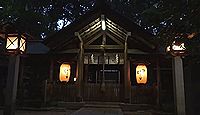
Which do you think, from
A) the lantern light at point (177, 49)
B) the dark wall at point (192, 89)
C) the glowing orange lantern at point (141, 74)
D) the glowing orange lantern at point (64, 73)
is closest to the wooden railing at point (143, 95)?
the glowing orange lantern at point (141, 74)

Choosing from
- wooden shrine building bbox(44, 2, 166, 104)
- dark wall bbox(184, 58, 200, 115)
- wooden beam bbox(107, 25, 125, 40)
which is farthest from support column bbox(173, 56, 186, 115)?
wooden beam bbox(107, 25, 125, 40)

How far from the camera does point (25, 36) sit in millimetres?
7773

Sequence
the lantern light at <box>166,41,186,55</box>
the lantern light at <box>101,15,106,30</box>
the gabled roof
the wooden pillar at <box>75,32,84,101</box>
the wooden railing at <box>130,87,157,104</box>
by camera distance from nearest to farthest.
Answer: the lantern light at <box>166,41,186,55</box> < the lantern light at <box>101,15,106,30</box> < the wooden pillar at <box>75,32,84,101</box> < the gabled roof < the wooden railing at <box>130,87,157,104</box>

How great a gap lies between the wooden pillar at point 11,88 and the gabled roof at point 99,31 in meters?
6.24

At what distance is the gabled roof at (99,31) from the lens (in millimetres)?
12750

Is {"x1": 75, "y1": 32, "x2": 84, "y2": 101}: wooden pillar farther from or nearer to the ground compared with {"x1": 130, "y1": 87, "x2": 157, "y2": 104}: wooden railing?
farther from the ground

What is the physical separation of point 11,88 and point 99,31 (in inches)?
321

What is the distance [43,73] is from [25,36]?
28.7 feet

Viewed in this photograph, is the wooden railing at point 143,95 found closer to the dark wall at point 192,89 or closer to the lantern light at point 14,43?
the dark wall at point 192,89

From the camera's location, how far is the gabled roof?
1275 cm

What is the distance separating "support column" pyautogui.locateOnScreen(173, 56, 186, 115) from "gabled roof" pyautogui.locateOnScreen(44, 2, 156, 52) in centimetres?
483

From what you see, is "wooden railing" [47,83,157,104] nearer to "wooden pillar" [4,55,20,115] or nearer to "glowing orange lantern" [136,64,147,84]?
"glowing orange lantern" [136,64,147,84]

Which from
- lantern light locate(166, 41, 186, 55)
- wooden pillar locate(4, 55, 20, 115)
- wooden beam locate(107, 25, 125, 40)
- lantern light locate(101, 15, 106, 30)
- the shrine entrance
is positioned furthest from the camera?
wooden beam locate(107, 25, 125, 40)

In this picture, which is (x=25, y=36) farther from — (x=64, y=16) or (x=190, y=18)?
(x=64, y=16)
